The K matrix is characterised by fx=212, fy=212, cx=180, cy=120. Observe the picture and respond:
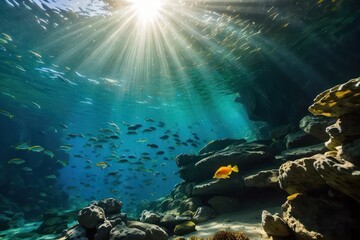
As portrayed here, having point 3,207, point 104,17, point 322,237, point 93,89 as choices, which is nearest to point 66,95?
point 93,89

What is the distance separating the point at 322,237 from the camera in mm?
3838

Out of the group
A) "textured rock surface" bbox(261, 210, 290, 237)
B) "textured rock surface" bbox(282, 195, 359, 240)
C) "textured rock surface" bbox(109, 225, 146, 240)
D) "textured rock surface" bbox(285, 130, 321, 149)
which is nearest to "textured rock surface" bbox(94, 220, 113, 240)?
"textured rock surface" bbox(109, 225, 146, 240)

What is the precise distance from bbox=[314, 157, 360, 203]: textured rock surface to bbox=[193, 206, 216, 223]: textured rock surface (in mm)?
6458

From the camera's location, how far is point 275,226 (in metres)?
4.82

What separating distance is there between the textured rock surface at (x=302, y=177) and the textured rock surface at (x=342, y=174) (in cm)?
80

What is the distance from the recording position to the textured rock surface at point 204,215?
906cm

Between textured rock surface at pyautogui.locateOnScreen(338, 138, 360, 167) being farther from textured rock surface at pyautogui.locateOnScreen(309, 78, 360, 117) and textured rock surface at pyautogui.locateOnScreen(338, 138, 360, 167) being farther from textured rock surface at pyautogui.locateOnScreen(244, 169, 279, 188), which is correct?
textured rock surface at pyautogui.locateOnScreen(244, 169, 279, 188)

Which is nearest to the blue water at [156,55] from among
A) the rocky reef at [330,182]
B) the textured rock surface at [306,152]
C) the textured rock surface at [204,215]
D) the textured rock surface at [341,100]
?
the textured rock surface at [204,215]

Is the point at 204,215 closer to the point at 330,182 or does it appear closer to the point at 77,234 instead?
the point at 77,234

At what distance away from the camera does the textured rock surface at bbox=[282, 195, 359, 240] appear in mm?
3820

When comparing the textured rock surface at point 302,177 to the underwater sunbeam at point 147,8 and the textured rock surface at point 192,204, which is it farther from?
the underwater sunbeam at point 147,8

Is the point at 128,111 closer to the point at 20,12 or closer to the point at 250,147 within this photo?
the point at 20,12

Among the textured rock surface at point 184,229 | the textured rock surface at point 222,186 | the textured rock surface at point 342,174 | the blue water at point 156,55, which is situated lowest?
the textured rock surface at point 184,229

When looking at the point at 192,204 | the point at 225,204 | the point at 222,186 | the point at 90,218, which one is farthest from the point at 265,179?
the point at 90,218
